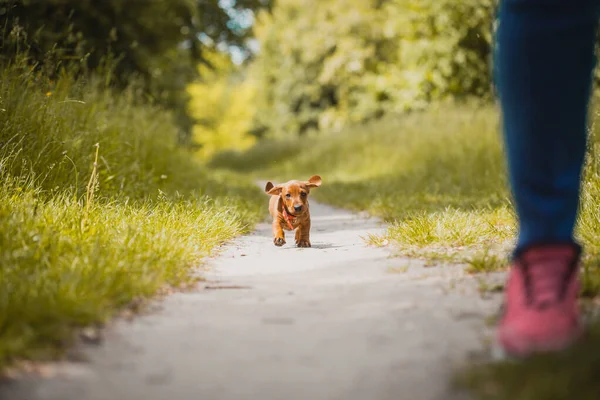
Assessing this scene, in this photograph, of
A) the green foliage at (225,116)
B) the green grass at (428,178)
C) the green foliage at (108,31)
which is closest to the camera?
the green grass at (428,178)

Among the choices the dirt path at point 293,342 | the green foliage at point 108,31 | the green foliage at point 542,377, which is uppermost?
the green foliage at point 108,31

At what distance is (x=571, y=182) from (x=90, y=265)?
179 centimetres

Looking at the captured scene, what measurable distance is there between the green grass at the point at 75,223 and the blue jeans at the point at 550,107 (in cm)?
140

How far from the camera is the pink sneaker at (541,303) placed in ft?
5.43

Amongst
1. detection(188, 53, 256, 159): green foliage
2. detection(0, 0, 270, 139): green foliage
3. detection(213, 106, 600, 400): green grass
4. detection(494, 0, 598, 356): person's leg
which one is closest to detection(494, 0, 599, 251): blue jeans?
detection(494, 0, 598, 356): person's leg

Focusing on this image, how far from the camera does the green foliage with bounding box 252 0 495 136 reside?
45.7ft

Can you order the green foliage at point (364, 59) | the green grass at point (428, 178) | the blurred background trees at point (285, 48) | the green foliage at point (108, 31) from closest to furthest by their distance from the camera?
1. the green grass at point (428, 178)
2. the green foliage at point (108, 31)
3. the blurred background trees at point (285, 48)
4. the green foliage at point (364, 59)

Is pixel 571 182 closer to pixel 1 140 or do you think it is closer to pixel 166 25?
pixel 1 140

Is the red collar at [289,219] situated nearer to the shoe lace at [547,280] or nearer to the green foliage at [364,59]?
the green foliage at [364,59]

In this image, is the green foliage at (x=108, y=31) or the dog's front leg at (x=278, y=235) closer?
the dog's front leg at (x=278, y=235)

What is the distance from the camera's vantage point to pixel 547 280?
5.91ft

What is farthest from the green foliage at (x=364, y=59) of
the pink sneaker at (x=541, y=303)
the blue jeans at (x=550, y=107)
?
the pink sneaker at (x=541, y=303)

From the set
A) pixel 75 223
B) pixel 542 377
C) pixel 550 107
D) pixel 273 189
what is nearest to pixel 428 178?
pixel 273 189

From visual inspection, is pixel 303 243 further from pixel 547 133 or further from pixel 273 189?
pixel 547 133
